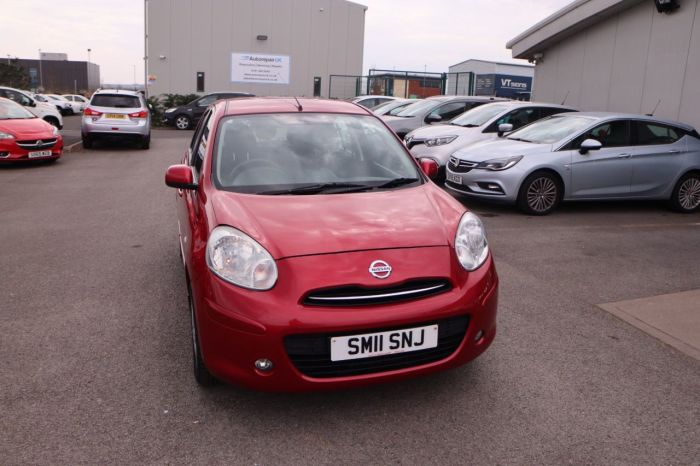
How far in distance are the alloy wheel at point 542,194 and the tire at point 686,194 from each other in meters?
2.10

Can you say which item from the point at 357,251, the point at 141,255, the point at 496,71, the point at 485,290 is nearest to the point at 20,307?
the point at 141,255

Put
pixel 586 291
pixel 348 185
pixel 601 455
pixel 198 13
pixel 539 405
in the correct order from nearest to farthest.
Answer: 1. pixel 601 455
2. pixel 539 405
3. pixel 348 185
4. pixel 586 291
5. pixel 198 13

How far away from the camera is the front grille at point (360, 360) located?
2.80m

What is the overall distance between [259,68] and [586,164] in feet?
84.1

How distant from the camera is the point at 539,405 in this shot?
321cm

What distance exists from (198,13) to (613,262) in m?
28.5

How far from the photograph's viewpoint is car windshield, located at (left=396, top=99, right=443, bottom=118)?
13695mm

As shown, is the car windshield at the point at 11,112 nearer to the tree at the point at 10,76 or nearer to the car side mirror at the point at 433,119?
the car side mirror at the point at 433,119

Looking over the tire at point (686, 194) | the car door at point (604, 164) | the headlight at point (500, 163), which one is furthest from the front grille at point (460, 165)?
the tire at point (686, 194)

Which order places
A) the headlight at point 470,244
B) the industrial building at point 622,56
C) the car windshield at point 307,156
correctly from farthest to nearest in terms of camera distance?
the industrial building at point 622,56
the car windshield at point 307,156
the headlight at point 470,244

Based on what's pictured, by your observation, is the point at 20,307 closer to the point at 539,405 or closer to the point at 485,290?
the point at 485,290

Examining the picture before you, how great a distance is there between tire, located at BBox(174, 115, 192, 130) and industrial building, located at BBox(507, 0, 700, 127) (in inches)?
558

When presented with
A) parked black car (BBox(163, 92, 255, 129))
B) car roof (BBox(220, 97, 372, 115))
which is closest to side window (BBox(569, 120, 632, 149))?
car roof (BBox(220, 97, 372, 115))

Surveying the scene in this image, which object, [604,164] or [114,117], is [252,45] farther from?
[604,164]
